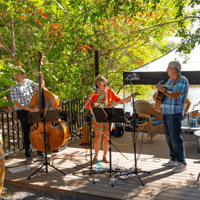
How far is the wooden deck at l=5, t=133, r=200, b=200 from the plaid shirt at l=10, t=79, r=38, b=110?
1.23 meters

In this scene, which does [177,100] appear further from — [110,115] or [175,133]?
[110,115]

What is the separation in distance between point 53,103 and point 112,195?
1877mm

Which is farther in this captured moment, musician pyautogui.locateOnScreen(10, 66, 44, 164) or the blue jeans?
musician pyautogui.locateOnScreen(10, 66, 44, 164)

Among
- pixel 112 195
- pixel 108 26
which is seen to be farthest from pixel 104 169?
pixel 108 26

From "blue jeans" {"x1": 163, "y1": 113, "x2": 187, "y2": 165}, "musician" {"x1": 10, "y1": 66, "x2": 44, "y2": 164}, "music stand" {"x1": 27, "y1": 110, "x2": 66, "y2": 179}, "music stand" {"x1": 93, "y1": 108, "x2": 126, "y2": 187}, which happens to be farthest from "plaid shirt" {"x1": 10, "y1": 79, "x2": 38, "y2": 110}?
"blue jeans" {"x1": 163, "y1": 113, "x2": 187, "y2": 165}

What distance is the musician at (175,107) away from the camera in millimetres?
3873

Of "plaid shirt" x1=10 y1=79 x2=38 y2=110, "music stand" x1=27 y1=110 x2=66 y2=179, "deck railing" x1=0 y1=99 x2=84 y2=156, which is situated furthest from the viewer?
"deck railing" x1=0 y1=99 x2=84 y2=156

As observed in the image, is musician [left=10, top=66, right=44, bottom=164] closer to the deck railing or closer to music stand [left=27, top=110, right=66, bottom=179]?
the deck railing

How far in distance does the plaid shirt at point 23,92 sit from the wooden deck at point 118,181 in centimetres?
123

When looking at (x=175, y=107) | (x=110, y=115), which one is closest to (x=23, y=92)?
(x=110, y=115)

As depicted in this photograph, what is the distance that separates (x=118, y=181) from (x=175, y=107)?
1.46 m

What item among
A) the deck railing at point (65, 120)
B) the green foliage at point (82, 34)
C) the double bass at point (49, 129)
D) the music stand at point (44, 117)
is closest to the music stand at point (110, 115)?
the music stand at point (44, 117)

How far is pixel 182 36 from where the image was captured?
14.8 feet

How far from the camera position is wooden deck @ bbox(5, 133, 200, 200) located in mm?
3301
